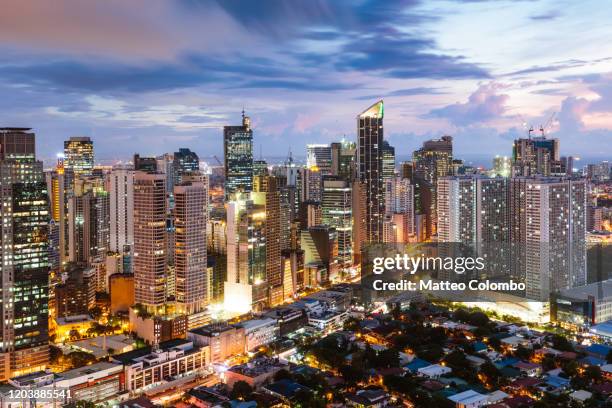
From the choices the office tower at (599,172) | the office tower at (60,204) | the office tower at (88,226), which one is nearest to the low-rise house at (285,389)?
the office tower at (60,204)

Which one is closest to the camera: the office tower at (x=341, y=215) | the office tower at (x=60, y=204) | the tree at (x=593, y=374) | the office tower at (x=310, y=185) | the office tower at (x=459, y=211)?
the tree at (x=593, y=374)

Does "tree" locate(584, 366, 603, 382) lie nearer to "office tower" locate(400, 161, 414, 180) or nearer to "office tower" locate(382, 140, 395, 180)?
"office tower" locate(382, 140, 395, 180)

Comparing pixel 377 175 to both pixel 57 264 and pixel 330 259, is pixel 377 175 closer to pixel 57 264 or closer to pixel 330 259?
pixel 330 259

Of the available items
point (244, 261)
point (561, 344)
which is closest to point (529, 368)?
point (561, 344)

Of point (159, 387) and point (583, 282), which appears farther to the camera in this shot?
point (583, 282)

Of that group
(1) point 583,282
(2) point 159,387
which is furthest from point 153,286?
(1) point 583,282

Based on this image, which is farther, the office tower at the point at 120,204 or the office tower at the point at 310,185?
the office tower at the point at 310,185

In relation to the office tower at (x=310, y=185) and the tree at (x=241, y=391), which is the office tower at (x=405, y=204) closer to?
the office tower at (x=310, y=185)
